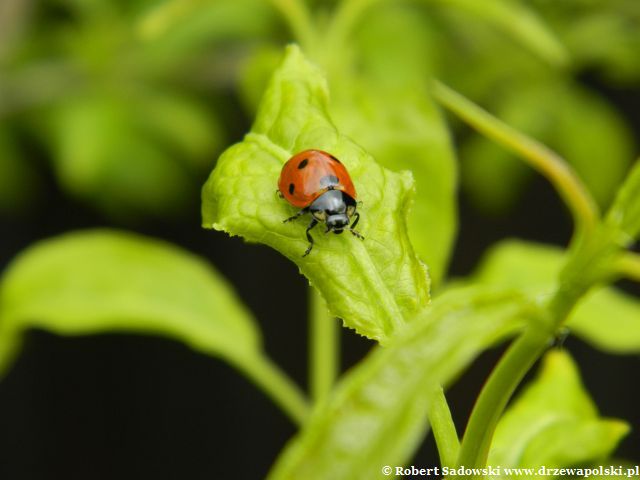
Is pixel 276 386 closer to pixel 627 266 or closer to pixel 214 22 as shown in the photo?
pixel 627 266

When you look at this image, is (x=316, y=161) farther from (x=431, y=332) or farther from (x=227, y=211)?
(x=431, y=332)

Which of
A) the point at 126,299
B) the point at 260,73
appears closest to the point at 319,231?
the point at 260,73

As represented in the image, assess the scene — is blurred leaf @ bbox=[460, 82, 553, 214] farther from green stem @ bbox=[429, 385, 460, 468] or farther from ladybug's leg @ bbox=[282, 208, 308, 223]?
→ green stem @ bbox=[429, 385, 460, 468]

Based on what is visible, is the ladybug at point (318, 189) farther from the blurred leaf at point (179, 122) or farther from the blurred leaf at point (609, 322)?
the blurred leaf at point (179, 122)

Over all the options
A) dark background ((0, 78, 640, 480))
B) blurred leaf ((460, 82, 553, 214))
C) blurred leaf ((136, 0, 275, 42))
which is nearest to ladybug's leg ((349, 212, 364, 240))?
blurred leaf ((136, 0, 275, 42))

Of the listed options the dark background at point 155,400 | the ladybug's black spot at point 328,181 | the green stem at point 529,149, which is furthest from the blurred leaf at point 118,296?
the dark background at point 155,400
